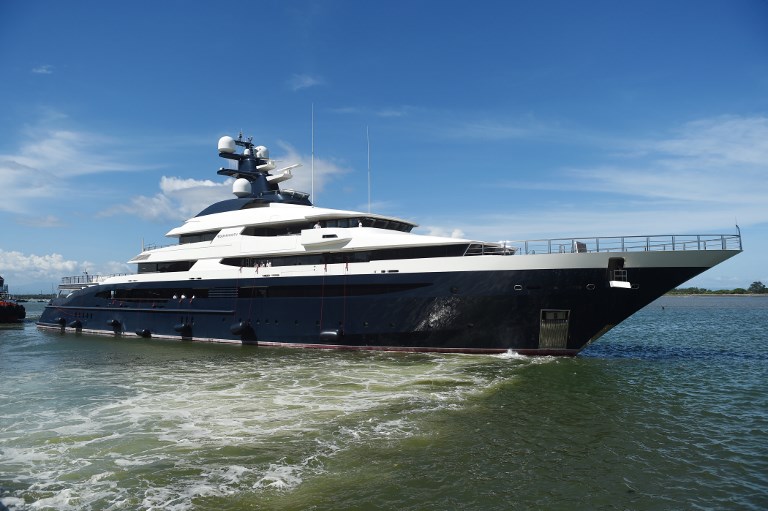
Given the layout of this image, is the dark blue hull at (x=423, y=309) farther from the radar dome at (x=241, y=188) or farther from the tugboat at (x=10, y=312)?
the tugboat at (x=10, y=312)

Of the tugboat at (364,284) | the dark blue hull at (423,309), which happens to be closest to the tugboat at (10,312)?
the tugboat at (364,284)

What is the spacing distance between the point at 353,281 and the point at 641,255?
12.1m

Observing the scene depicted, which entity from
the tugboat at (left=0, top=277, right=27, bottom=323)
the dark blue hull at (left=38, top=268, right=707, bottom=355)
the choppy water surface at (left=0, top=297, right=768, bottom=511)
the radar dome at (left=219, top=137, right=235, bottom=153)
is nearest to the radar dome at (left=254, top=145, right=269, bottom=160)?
the radar dome at (left=219, top=137, right=235, bottom=153)

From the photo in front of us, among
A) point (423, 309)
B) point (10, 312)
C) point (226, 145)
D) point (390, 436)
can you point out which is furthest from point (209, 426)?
point (10, 312)

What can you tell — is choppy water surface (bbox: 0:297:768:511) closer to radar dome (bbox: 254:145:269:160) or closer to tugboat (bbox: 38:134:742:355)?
tugboat (bbox: 38:134:742:355)

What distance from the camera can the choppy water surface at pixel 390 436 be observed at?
743 centimetres

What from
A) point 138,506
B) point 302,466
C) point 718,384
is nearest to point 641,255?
point 718,384

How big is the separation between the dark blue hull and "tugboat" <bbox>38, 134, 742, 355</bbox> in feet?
0.17

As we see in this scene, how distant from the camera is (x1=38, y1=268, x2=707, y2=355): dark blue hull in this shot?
61.5 feet

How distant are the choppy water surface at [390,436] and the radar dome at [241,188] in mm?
14464

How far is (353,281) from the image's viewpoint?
21.9 metres

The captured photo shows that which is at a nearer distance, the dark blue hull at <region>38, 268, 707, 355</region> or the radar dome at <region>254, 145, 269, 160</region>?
the dark blue hull at <region>38, 268, 707, 355</region>

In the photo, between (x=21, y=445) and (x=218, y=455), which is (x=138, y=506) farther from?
(x=21, y=445)

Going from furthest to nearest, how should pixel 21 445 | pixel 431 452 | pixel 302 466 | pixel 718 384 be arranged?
pixel 718 384
pixel 21 445
pixel 431 452
pixel 302 466
